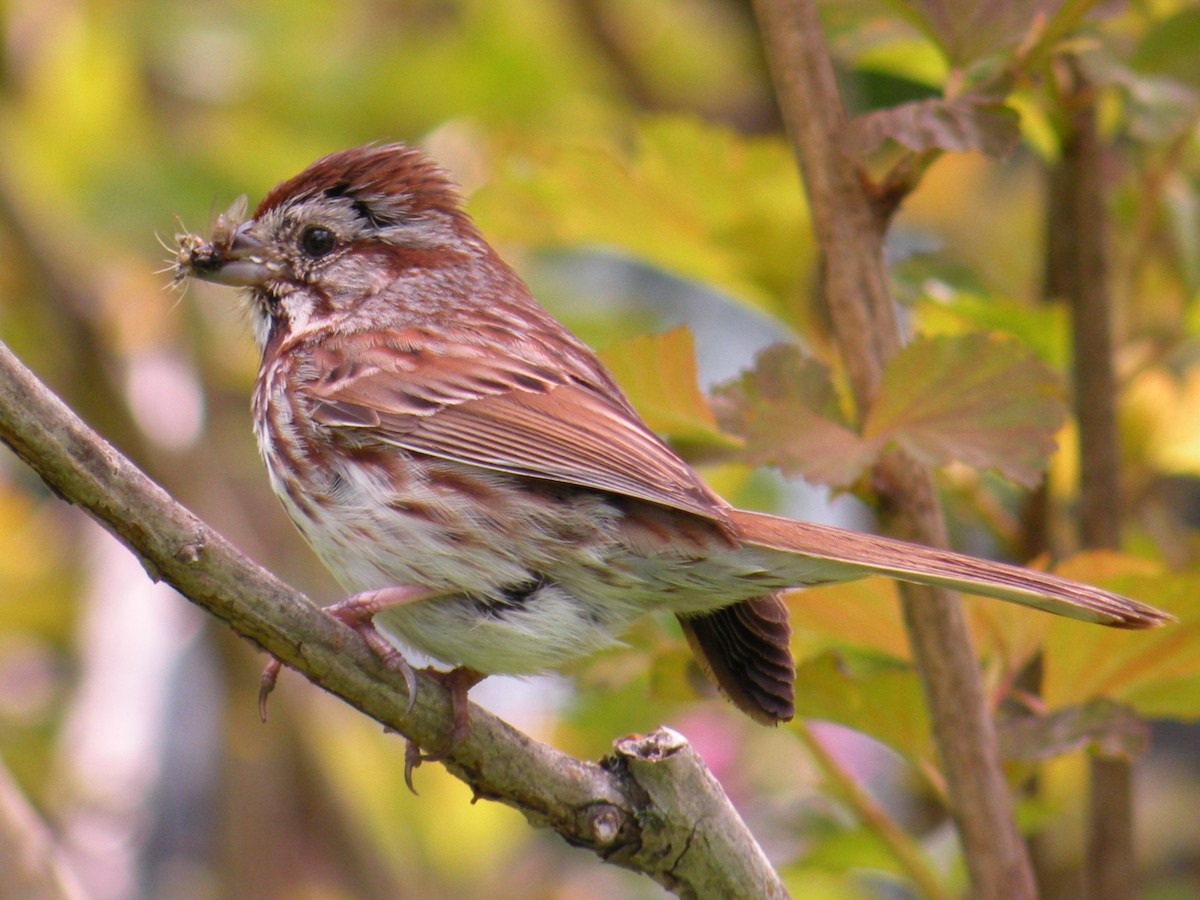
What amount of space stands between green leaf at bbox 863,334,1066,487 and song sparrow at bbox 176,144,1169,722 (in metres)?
0.15

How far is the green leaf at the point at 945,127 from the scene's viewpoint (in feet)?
6.77

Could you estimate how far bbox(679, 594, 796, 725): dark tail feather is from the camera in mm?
2293

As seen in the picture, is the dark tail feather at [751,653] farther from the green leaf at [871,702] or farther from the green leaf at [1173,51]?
the green leaf at [1173,51]

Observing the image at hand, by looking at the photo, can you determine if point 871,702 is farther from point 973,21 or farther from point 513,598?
point 973,21

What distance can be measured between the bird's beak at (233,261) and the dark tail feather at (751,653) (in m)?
1.16

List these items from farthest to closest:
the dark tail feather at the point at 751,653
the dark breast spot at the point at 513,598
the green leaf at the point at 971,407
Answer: the dark breast spot at the point at 513,598
the dark tail feather at the point at 751,653
the green leaf at the point at 971,407

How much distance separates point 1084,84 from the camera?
266cm

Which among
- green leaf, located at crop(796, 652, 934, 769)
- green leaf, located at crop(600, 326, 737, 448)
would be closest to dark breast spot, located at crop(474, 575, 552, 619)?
green leaf, located at crop(600, 326, 737, 448)

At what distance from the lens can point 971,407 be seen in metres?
2.13

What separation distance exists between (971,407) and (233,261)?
1.61 m

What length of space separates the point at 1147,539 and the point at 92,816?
2799mm

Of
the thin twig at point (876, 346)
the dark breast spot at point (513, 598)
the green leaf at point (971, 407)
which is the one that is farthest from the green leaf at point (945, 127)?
the dark breast spot at point (513, 598)

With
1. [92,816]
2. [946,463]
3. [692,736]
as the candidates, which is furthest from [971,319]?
[92,816]

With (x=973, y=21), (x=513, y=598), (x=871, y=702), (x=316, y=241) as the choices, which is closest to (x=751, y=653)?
(x=871, y=702)
